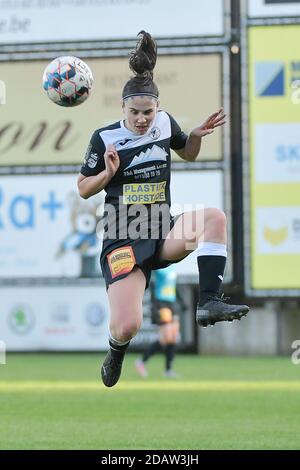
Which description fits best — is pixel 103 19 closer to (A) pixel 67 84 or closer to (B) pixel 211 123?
(A) pixel 67 84

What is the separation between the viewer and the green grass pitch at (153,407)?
9312mm

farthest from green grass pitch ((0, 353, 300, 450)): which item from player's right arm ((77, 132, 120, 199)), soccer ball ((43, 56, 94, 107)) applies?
soccer ball ((43, 56, 94, 107))

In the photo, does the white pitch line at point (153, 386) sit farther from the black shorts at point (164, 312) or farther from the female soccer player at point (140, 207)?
the female soccer player at point (140, 207)

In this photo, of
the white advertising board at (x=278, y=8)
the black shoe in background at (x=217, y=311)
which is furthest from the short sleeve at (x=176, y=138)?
the white advertising board at (x=278, y=8)

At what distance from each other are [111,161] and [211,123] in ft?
2.54

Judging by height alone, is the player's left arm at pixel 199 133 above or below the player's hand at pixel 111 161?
above

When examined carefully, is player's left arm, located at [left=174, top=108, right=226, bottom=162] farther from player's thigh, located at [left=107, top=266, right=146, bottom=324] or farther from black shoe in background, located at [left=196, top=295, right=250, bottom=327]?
black shoe in background, located at [left=196, top=295, right=250, bottom=327]

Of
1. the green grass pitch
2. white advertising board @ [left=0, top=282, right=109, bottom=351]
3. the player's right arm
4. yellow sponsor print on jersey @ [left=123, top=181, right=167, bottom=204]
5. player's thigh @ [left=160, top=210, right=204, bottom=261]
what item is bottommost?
the green grass pitch

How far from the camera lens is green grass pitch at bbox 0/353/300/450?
9312mm

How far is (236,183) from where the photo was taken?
18625 mm

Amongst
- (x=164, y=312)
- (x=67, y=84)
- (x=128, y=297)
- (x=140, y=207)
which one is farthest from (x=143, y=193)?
(x=164, y=312)

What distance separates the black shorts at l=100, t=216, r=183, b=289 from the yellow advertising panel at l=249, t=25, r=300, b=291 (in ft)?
34.3

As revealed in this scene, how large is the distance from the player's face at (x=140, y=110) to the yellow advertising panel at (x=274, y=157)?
10560 mm

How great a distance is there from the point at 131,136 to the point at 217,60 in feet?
35.4
